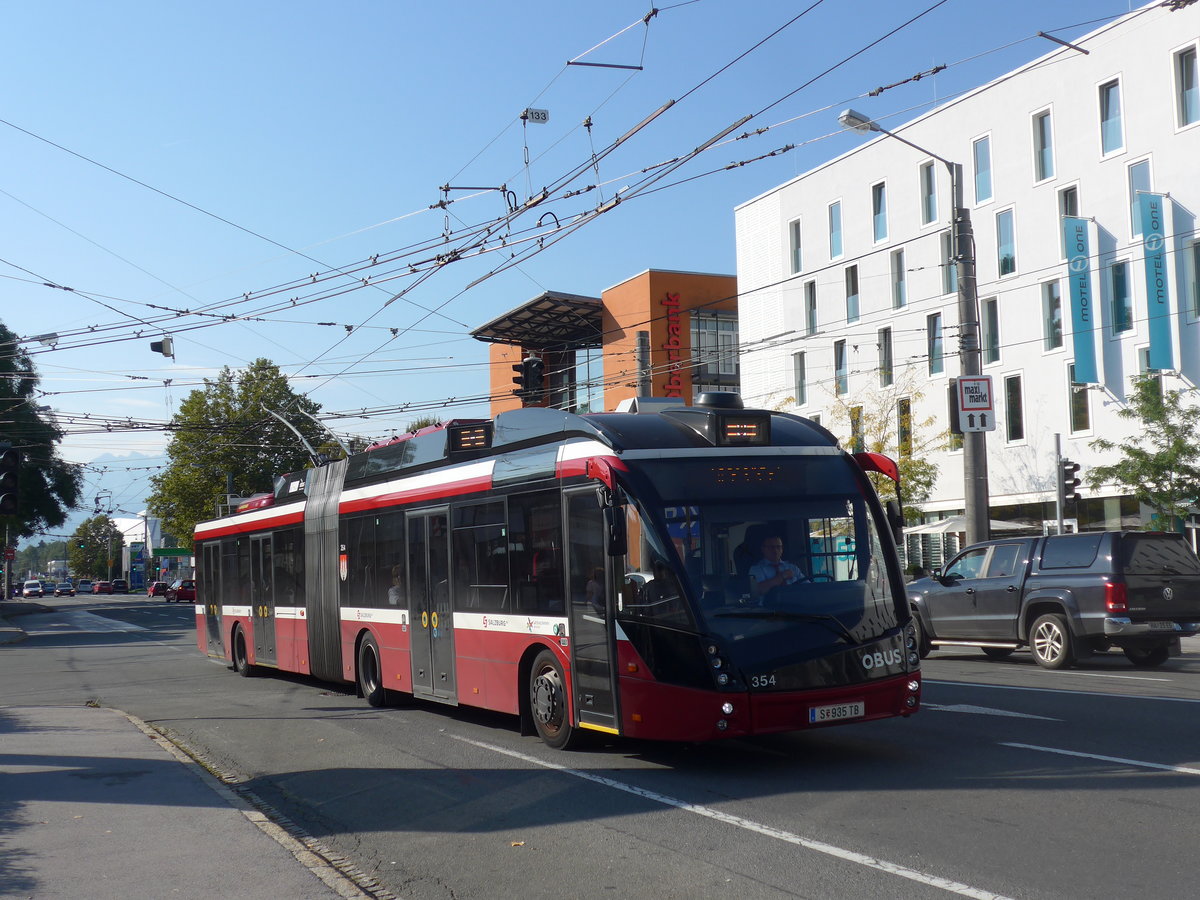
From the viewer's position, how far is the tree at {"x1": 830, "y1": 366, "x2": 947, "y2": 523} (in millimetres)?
37156

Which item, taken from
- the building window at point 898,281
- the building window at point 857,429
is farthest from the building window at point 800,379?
the building window at point 857,429

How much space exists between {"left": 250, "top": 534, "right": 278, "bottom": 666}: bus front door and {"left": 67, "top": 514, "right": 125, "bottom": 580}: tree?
137m

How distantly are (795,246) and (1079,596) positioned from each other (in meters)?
33.1

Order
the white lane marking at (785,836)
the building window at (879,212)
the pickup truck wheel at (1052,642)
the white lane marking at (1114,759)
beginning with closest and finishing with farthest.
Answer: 1. the white lane marking at (785,836)
2. the white lane marking at (1114,759)
3. the pickup truck wheel at (1052,642)
4. the building window at (879,212)

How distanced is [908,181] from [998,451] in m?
9.84

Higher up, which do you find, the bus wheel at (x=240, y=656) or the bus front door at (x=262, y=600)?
the bus front door at (x=262, y=600)

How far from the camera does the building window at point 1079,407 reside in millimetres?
34844

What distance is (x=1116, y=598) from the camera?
1627cm

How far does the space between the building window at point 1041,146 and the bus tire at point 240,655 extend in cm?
2644

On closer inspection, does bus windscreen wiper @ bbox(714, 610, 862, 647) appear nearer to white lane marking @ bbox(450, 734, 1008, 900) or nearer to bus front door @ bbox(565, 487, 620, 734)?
bus front door @ bbox(565, 487, 620, 734)

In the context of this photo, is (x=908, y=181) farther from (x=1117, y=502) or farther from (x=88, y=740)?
(x=88, y=740)

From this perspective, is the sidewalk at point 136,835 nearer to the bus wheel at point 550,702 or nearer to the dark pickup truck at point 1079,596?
the bus wheel at point 550,702

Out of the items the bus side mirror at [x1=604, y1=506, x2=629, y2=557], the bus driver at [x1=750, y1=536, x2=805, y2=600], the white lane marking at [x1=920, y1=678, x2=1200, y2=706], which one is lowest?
the white lane marking at [x1=920, y1=678, x2=1200, y2=706]

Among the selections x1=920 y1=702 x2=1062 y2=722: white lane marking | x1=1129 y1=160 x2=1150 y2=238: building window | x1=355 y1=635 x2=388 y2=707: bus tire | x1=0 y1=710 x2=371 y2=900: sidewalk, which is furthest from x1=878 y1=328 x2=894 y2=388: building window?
x1=0 y1=710 x2=371 y2=900: sidewalk
